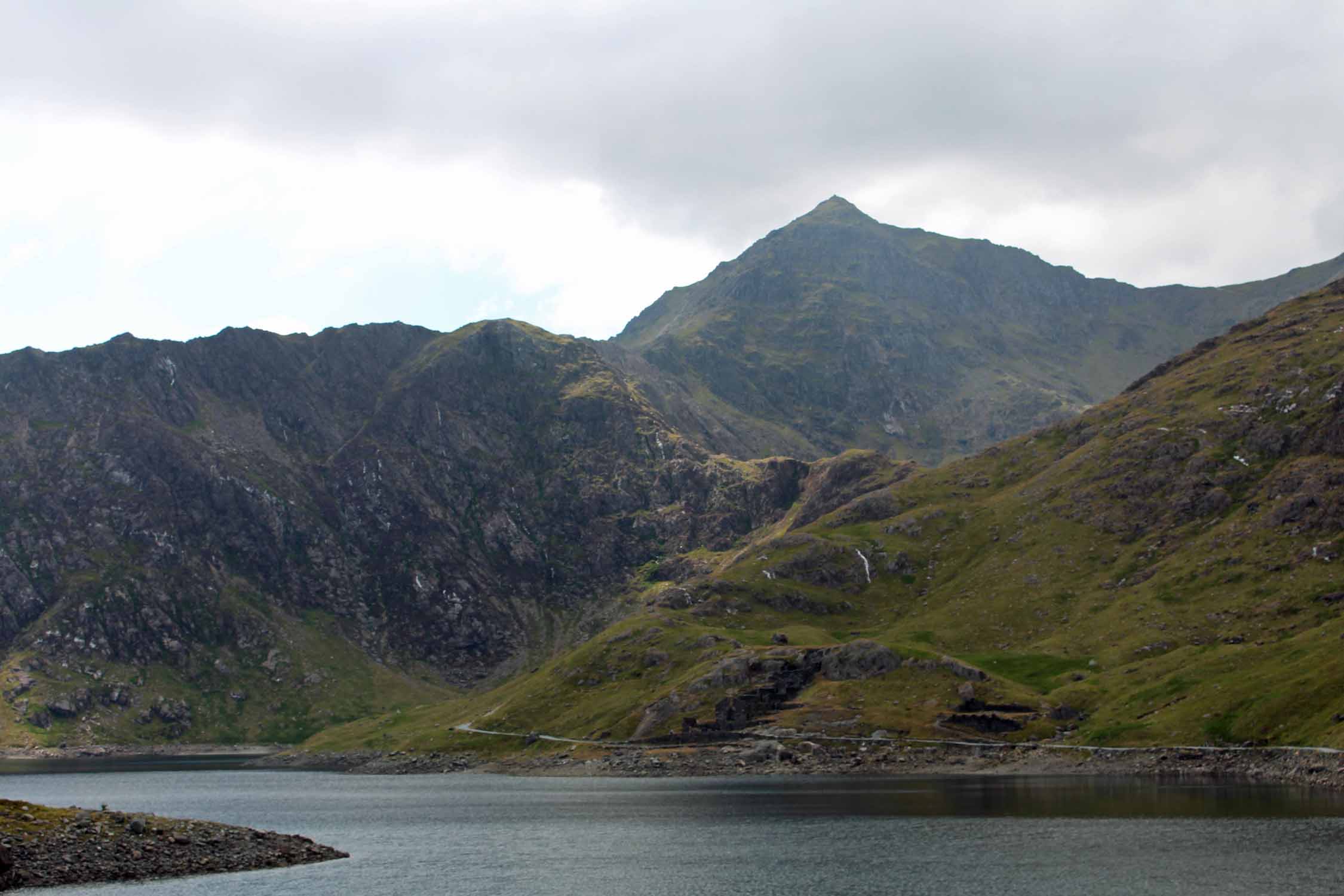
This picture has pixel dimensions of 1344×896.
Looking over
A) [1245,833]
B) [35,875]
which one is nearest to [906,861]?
[1245,833]

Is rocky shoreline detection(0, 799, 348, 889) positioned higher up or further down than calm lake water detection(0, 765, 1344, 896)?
higher up

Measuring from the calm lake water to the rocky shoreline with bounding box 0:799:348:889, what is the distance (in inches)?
125

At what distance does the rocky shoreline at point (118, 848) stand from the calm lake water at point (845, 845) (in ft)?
10.4

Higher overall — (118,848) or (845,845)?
(118,848)

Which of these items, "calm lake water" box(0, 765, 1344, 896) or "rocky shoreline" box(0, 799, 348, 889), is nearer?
"rocky shoreline" box(0, 799, 348, 889)

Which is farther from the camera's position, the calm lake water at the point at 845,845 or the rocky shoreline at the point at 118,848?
the calm lake water at the point at 845,845

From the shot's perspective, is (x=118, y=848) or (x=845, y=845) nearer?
(x=118, y=848)

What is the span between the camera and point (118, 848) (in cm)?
10662

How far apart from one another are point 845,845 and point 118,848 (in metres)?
74.1

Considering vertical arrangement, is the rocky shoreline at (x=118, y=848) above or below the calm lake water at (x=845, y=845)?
above

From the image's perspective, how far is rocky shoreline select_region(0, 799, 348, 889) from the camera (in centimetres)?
9962

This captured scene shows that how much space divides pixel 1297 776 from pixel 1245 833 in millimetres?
56526

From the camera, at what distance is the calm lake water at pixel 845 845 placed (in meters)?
102

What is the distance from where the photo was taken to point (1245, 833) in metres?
118
